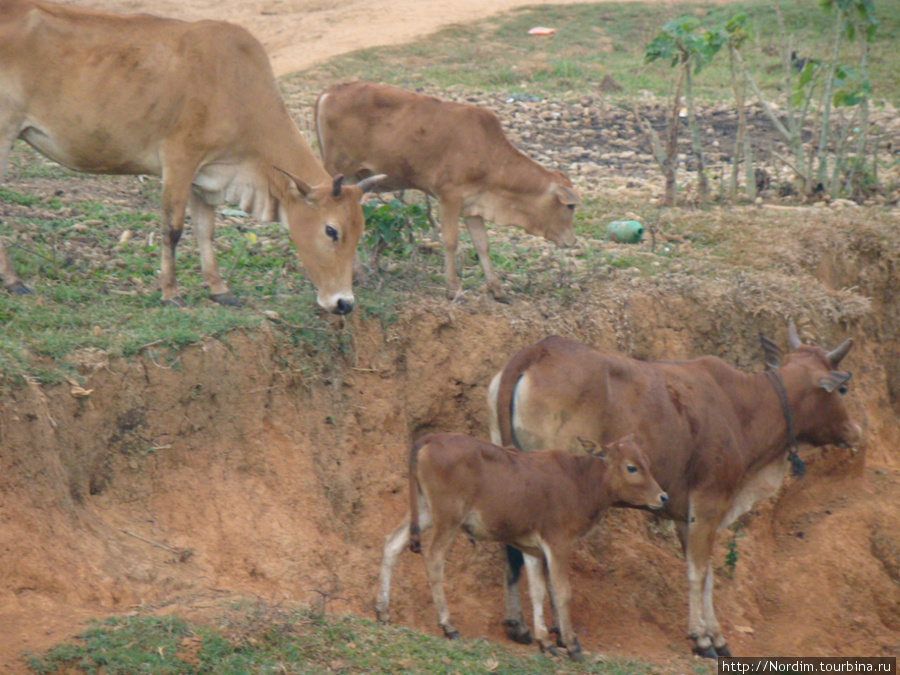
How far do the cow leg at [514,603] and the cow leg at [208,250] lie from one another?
253 cm

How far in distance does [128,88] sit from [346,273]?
189cm

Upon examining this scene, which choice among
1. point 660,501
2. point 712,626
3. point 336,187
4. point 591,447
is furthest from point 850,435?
point 336,187

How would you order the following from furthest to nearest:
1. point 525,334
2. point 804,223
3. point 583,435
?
point 804,223 → point 525,334 → point 583,435

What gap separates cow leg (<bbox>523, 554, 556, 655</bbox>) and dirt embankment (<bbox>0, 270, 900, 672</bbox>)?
710 millimetres

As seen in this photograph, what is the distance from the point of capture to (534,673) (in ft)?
17.7

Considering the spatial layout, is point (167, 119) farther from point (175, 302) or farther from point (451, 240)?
point (451, 240)

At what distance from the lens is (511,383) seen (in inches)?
245

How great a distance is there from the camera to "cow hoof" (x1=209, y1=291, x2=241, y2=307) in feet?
23.9

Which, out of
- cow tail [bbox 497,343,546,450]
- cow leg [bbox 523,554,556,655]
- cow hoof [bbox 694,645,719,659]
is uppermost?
cow tail [bbox 497,343,546,450]

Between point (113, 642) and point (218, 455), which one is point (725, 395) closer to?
point (218, 455)

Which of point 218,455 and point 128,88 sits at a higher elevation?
point 128,88

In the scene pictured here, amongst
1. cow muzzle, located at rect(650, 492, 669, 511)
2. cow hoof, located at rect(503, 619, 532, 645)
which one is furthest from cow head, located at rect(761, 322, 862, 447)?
cow hoof, located at rect(503, 619, 532, 645)

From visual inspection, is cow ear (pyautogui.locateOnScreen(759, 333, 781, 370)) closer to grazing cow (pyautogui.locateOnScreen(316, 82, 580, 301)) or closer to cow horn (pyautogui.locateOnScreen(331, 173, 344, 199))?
grazing cow (pyautogui.locateOnScreen(316, 82, 580, 301))

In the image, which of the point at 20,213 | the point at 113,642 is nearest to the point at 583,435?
the point at 113,642
